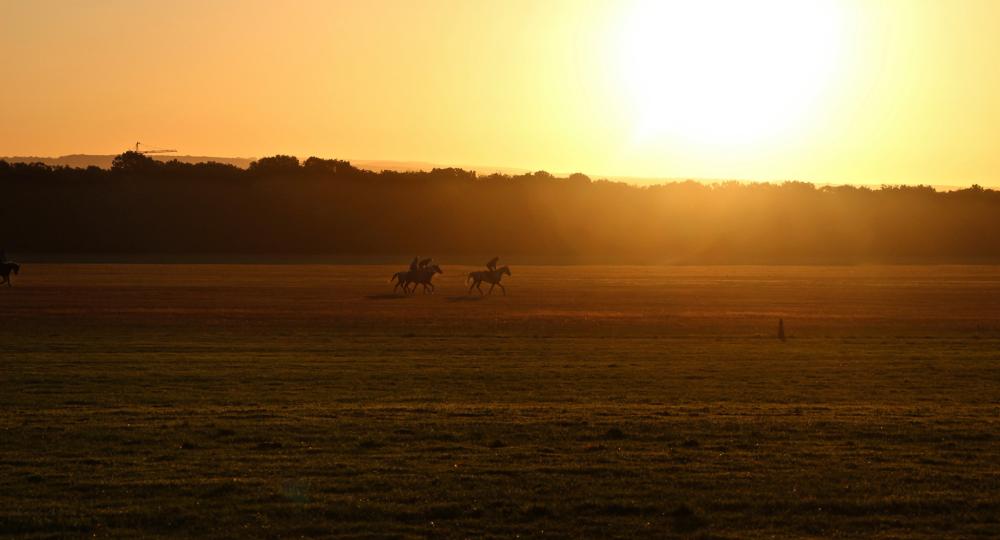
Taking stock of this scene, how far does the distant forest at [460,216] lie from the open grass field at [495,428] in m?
83.7

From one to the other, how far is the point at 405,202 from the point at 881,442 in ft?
437

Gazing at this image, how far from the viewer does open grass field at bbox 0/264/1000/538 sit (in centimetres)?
1076

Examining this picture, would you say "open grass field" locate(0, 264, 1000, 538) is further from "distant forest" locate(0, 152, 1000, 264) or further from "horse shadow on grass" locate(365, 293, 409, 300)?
"distant forest" locate(0, 152, 1000, 264)

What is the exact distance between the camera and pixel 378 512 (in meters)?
10.9

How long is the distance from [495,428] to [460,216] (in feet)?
425

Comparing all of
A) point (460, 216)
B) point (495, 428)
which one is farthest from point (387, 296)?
point (460, 216)

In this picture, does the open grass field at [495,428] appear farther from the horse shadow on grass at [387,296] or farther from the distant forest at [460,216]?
the distant forest at [460,216]

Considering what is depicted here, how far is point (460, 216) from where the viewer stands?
144625 millimetres

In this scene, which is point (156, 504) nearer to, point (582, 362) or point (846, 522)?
point (846, 522)

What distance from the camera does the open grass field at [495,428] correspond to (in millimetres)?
10758


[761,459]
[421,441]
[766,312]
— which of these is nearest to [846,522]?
[761,459]

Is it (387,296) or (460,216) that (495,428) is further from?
(460,216)

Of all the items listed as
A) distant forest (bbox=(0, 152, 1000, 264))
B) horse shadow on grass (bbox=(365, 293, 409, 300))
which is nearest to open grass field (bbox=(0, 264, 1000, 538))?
horse shadow on grass (bbox=(365, 293, 409, 300))

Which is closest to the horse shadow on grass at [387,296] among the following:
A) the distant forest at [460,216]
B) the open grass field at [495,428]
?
the open grass field at [495,428]
